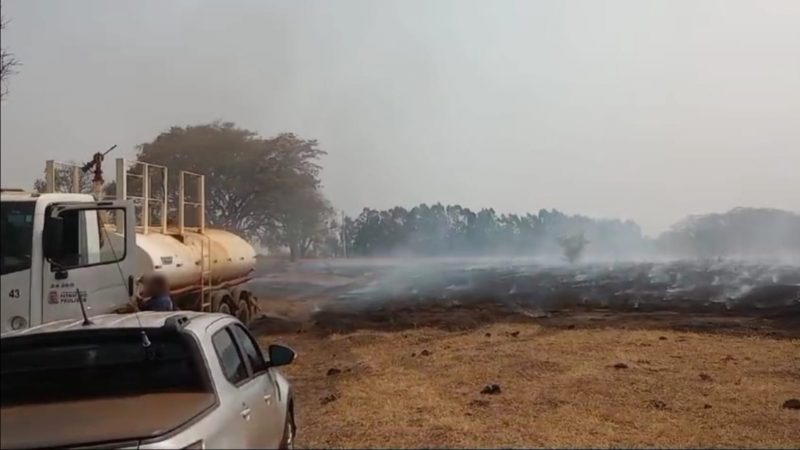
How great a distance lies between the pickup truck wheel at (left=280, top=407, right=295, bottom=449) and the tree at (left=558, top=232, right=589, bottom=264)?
1485 inches

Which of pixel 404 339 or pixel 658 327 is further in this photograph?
pixel 658 327

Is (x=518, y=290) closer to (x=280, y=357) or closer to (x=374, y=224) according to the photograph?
(x=374, y=224)

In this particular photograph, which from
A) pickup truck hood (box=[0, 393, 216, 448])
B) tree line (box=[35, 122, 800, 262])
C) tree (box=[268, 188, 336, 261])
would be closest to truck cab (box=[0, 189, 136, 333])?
pickup truck hood (box=[0, 393, 216, 448])

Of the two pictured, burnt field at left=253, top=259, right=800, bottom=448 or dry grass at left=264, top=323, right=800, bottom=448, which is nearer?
dry grass at left=264, top=323, right=800, bottom=448

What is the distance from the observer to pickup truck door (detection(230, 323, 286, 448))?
215 inches

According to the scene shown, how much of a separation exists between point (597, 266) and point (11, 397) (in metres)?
38.6

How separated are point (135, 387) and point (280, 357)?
1.40 meters

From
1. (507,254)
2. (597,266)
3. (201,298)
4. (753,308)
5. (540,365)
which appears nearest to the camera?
(540,365)

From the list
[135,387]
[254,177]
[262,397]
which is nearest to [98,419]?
[135,387]

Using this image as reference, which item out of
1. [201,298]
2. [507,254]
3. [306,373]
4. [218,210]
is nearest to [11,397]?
[306,373]

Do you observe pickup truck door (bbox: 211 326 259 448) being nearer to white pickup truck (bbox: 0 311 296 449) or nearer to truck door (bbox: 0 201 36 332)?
white pickup truck (bbox: 0 311 296 449)

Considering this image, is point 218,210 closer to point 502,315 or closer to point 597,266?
point 502,315

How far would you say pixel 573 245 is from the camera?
43.8 meters

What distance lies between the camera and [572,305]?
85.8ft
